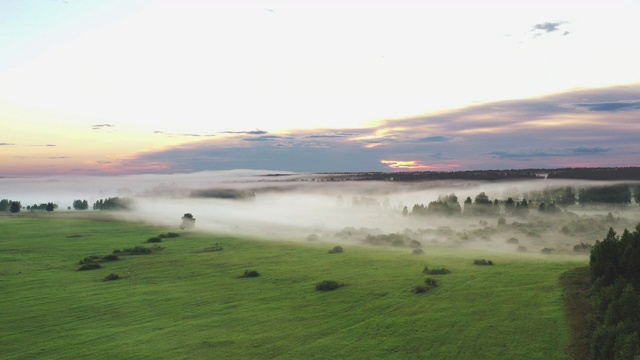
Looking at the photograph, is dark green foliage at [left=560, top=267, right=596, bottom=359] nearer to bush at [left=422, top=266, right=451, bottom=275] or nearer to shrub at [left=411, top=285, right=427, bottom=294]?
bush at [left=422, top=266, right=451, bottom=275]

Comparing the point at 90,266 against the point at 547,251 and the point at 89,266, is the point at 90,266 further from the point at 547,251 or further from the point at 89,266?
the point at 547,251

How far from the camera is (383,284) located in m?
97.0

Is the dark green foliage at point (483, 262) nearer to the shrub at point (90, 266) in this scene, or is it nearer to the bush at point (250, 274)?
the bush at point (250, 274)

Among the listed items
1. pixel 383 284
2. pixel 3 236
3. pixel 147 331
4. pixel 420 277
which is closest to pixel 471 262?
pixel 420 277

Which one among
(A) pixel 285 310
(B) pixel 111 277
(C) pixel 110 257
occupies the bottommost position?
(A) pixel 285 310

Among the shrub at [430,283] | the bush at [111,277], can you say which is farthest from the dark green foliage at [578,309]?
the bush at [111,277]

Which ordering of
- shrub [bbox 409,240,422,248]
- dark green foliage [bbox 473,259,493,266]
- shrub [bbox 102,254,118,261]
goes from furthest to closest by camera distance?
shrub [bbox 409,240,422,248], shrub [bbox 102,254,118,261], dark green foliage [bbox 473,259,493,266]

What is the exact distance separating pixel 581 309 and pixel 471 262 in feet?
168

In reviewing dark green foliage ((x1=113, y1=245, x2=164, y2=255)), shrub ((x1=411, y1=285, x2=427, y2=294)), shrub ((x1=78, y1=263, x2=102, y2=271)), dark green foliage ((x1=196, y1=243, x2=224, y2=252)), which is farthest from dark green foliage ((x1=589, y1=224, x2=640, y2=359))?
dark green foliage ((x1=113, y1=245, x2=164, y2=255))

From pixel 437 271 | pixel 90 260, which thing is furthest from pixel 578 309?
pixel 90 260

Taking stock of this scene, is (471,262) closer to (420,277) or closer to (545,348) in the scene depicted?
(420,277)

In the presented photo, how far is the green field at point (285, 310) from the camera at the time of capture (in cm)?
6250

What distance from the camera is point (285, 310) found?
81.3m

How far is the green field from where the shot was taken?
62.5m
